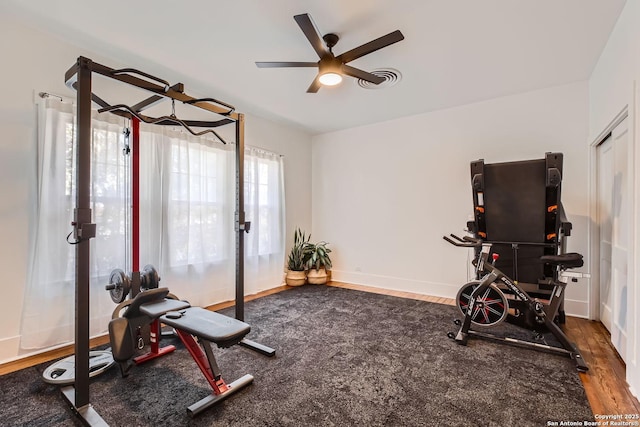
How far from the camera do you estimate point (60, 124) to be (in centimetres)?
254

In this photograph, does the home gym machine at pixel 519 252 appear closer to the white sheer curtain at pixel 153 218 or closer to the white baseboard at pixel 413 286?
the white baseboard at pixel 413 286

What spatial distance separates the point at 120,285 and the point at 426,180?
12.5 feet

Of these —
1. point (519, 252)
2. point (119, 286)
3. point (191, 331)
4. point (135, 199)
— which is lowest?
point (191, 331)

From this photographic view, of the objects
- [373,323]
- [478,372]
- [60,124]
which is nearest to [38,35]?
[60,124]

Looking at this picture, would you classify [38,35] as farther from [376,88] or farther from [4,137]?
[376,88]

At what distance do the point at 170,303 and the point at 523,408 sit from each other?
229 cm

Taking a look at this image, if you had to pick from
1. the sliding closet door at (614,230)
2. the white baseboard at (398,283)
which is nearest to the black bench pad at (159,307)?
the sliding closet door at (614,230)

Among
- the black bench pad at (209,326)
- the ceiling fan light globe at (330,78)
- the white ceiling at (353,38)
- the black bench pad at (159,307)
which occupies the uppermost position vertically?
the white ceiling at (353,38)

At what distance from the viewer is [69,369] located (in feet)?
6.98

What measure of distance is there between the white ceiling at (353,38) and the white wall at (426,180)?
1.40ft

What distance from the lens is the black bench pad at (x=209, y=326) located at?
1654 mm

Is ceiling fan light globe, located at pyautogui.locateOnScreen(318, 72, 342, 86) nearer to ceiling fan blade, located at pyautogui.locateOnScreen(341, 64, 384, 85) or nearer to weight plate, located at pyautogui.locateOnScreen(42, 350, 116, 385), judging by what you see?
ceiling fan blade, located at pyautogui.locateOnScreen(341, 64, 384, 85)

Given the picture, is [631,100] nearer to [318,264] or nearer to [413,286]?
[413,286]

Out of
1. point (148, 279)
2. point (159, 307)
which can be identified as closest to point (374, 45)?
point (159, 307)
